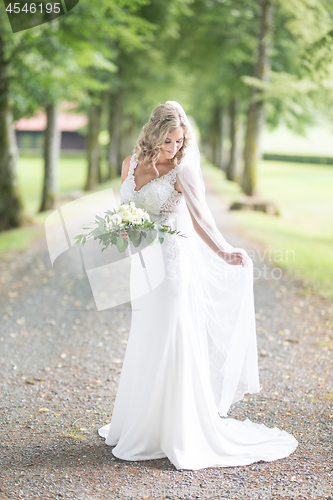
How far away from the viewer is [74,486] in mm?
3324

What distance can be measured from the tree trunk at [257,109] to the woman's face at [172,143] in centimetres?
1345

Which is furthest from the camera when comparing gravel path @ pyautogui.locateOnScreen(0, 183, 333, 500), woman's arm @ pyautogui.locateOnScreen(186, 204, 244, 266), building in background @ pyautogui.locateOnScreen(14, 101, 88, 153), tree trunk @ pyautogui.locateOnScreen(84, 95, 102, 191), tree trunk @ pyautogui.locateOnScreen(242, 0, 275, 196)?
building in background @ pyautogui.locateOnScreen(14, 101, 88, 153)

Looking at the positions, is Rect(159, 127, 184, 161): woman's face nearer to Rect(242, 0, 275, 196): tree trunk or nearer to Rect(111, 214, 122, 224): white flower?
Rect(111, 214, 122, 224): white flower

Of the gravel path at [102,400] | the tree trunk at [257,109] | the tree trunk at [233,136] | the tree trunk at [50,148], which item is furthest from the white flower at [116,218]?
the tree trunk at [233,136]

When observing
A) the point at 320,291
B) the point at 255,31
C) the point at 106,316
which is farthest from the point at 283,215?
the point at 106,316

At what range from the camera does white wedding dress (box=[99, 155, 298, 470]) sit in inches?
145

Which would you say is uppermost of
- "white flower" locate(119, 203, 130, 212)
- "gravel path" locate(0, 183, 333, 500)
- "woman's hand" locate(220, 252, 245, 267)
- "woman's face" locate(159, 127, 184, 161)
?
"woman's face" locate(159, 127, 184, 161)

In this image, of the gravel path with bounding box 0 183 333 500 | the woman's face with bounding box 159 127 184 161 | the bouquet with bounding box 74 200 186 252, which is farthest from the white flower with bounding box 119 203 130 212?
the gravel path with bounding box 0 183 333 500

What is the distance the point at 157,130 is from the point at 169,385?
1871mm

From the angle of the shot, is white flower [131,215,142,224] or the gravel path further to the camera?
white flower [131,215,142,224]

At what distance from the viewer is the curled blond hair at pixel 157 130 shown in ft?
11.9

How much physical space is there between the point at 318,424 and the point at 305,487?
1.08 meters

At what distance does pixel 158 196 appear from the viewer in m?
3.76

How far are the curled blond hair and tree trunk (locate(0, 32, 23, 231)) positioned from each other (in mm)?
9938
